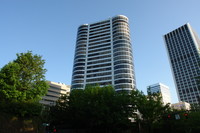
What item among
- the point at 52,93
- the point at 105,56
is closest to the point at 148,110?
the point at 105,56

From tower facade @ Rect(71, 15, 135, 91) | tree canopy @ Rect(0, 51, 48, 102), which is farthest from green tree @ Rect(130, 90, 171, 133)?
tower facade @ Rect(71, 15, 135, 91)

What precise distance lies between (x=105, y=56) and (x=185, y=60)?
11739 cm

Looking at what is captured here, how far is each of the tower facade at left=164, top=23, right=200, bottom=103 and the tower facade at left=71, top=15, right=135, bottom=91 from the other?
10167 cm

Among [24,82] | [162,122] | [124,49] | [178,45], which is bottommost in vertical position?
[162,122]

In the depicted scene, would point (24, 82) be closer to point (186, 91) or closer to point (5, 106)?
point (5, 106)

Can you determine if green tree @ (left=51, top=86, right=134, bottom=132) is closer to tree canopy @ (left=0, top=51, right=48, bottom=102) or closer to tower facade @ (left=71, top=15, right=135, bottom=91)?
tree canopy @ (left=0, top=51, right=48, bottom=102)

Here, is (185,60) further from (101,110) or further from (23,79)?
(23,79)

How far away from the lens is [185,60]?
166125 millimetres

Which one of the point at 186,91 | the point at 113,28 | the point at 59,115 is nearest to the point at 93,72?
the point at 113,28

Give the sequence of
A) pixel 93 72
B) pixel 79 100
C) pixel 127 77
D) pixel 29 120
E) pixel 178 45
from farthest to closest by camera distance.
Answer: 1. pixel 178 45
2. pixel 93 72
3. pixel 127 77
4. pixel 79 100
5. pixel 29 120

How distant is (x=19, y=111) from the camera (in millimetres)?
24312

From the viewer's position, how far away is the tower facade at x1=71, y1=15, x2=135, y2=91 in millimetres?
83262

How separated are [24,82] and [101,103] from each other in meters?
15.2

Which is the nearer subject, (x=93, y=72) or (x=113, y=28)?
(x=93, y=72)
